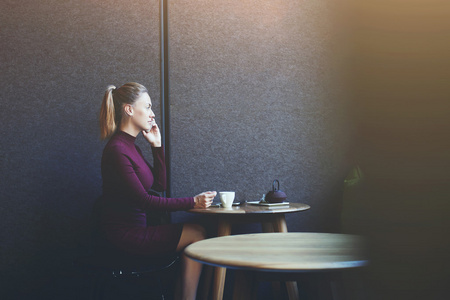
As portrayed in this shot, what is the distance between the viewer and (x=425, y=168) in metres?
0.35

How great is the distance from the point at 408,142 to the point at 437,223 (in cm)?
8

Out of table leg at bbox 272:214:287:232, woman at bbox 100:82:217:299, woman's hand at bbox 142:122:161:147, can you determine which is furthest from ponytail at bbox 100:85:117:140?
table leg at bbox 272:214:287:232

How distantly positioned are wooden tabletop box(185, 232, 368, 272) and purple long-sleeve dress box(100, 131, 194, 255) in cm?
70

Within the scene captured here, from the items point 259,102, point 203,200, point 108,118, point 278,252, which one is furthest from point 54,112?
point 278,252

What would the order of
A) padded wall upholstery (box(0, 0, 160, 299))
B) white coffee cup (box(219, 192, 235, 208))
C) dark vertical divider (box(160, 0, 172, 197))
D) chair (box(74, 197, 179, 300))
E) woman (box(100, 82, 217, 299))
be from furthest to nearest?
dark vertical divider (box(160, 0, 172, 197))
padded wall upholstery (box(0, 0, 160, 299))
white coffee cup (box(219, 192, 235, 208))
woman (box(100, 82, 217, 299))
chair (box(74, 197, 179, 300))

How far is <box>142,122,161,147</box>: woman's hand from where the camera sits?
224cm

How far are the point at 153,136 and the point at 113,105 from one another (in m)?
0.33

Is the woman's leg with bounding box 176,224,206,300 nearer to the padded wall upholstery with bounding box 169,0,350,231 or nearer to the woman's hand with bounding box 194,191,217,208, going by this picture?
the woman's hand with bounding box 194,191,217,208

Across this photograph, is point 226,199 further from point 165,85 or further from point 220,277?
point 165,85

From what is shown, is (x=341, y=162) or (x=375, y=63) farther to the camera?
(x=341, y=162)

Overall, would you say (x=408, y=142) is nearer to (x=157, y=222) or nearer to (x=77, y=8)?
(x=157, y=222)

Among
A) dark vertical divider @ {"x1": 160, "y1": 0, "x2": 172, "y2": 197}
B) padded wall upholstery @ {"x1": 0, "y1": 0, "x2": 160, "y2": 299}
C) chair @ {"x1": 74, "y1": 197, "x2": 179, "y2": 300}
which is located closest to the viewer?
chair @ {"x1": 74, "y1": 197, "x2": 179, "y2": 300}

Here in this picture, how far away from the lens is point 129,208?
5.95 feet

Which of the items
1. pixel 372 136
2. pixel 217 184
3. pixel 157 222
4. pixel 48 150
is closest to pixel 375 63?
pixel 372 136
